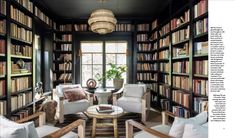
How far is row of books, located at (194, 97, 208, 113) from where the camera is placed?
101 inches

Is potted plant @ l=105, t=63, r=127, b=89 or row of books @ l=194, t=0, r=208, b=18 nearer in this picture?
row of books @ l=194, t=0, r=208, b=18

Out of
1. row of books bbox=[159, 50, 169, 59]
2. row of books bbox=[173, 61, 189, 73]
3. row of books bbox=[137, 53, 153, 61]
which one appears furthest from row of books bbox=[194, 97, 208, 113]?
row of books bbox=[137, 53, 153, 61]

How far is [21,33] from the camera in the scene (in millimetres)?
3221

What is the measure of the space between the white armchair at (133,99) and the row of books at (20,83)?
5.77 feet

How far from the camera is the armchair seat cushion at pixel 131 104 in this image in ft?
12.3

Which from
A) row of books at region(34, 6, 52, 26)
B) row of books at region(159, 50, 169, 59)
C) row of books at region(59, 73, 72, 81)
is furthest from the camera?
row of books at region(59, 73, 72, 81)

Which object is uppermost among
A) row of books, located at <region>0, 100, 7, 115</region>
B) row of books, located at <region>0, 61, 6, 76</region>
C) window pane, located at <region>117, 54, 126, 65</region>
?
window pane, located at <region>117, 54, 126, 65</region>

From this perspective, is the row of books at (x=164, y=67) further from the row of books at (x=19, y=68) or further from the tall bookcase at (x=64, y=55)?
the row of books at (x=19, y=68)

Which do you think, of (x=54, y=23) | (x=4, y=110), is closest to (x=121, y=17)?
(x=54, y=23)

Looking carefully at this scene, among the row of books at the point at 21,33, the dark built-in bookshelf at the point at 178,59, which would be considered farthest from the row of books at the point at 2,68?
the dark built-in bookshelf at the point at 178,59

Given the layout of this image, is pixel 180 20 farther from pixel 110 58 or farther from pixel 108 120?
pixel 110 58

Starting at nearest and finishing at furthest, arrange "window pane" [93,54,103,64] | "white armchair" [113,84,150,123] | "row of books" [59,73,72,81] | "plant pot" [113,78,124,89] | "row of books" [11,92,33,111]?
"row of books" [11,92,33,111], "white armchair" [113,84,150,123], "plant pot" [113,78,124,89], "row of books" [59,73,72,81], "window pane" [93,54,103,64]

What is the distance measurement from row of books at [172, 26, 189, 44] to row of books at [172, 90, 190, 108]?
100 cm

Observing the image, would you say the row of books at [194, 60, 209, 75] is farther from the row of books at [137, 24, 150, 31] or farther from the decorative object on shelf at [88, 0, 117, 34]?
the row of books at [137, 24, 150, 31]
